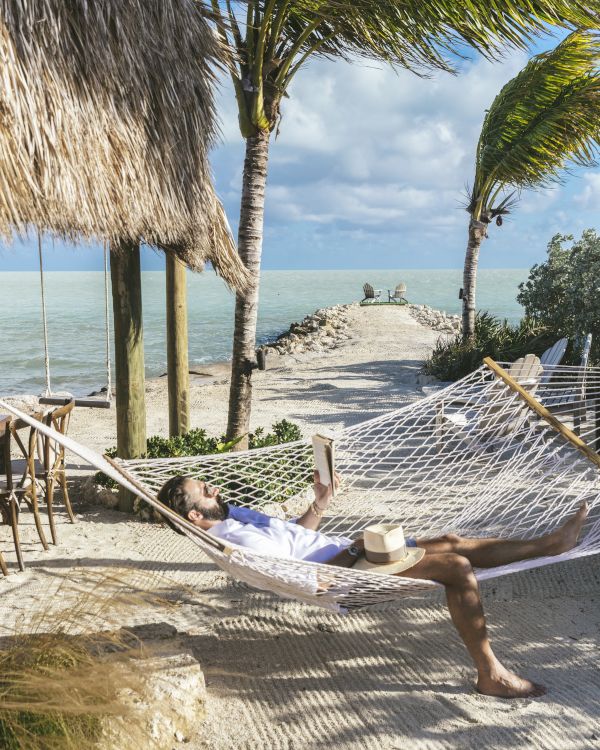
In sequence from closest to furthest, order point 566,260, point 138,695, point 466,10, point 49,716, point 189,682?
point 49,716 → point 138,695 → point 189,682 → point 466,10 → point 566,260

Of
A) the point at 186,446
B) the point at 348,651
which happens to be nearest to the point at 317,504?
the point at 348,651

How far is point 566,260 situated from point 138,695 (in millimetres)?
9551

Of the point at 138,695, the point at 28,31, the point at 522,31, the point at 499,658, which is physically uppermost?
the point at 522,31

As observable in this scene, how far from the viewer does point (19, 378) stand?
14609mm

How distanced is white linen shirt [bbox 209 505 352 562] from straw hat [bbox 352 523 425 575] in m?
0.20

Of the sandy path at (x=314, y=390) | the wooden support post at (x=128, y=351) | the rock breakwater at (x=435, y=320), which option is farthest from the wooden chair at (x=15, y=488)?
the rock breakwater at (x=435, y=320)

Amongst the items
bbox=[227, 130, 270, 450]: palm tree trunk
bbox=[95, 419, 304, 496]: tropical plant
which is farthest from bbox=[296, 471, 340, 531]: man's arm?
bbox=[227, 130, 270, 450]: palm tree trunk

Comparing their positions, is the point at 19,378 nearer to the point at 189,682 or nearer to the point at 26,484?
the point at 26,484

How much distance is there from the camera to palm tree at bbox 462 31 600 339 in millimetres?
7418

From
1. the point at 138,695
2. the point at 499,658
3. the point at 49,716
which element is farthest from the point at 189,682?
the point at 499,658

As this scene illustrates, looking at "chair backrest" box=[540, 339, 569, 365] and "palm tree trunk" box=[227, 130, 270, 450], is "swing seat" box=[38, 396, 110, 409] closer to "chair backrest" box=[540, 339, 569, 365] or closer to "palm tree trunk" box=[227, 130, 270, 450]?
"palm tree trunk" box=[227, 130, 270, 450]

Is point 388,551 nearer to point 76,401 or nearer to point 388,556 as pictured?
point 388,556

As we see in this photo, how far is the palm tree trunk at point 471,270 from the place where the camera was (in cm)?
880

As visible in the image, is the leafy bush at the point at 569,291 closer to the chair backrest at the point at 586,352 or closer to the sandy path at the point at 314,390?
the sandy path at the point at 314,390
